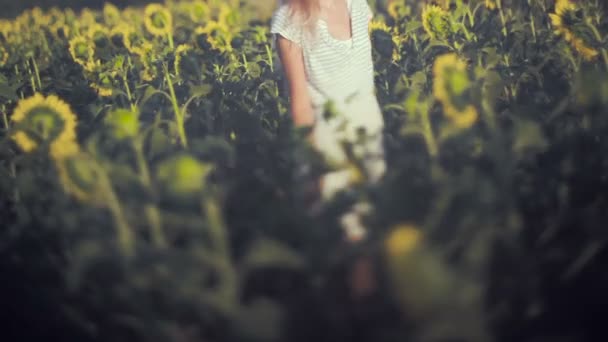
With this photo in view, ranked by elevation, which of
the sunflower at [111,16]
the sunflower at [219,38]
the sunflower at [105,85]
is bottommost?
the sunflower at [105,85]

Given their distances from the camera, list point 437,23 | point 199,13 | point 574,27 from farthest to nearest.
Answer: point 199,13 < point 437,23 < point 574,27

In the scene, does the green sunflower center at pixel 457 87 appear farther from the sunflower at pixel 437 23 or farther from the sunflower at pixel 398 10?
the sunflower at pixel 398 10

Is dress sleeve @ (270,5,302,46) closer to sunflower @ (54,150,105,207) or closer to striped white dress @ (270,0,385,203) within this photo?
striped white dress @ (270,0,385,203)

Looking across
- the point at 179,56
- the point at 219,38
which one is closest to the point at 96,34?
the point at 179,56

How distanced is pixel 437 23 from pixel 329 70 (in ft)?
5.04

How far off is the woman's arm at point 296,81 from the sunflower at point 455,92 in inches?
24.1

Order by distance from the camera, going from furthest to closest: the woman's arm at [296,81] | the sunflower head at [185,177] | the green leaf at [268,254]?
the woman's arm at [296,81], the sunflower head at [185,177], the green leaf at [268,254]

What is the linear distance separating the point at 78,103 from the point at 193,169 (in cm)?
294

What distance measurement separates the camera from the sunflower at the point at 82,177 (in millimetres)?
1493

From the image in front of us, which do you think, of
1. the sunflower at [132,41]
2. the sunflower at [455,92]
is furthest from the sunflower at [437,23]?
the sunflower at [132,41]

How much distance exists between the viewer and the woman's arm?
2105mm

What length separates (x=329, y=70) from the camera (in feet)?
7.39

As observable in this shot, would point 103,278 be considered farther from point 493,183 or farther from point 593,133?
point 593,133

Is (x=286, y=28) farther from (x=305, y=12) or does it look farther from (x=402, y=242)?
(x=402, y=242)
